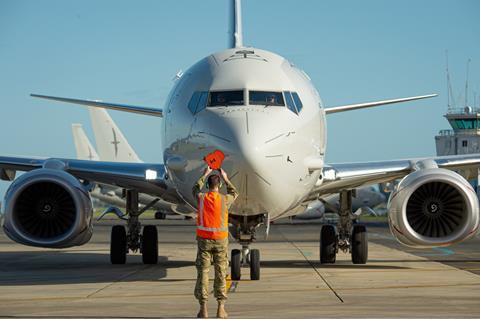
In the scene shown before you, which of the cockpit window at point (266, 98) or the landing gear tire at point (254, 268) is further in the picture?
the landing gear tire at point (254, 268)

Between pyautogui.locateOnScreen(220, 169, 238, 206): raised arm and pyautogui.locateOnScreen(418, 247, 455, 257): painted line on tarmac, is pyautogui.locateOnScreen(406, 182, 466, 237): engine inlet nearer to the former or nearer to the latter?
pyautogui.locateOnScreen(220, 169, 238, 206): raised arm

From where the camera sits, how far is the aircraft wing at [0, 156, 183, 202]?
18078 mm

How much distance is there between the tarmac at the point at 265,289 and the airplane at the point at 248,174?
0.75m

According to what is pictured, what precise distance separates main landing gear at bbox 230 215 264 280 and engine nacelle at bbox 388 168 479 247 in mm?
2846

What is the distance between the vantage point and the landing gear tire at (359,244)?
20.1 m

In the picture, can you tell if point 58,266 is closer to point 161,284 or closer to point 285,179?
point 161,284

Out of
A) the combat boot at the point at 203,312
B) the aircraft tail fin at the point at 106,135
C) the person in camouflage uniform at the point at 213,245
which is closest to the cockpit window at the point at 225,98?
the person in camouflage uniform at the point at 213,245

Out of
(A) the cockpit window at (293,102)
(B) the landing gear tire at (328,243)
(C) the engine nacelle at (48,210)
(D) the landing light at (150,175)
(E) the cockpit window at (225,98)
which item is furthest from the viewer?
(B) the landing gear tire at (328,243)

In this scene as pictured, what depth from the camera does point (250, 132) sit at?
1377cm

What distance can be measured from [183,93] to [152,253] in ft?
18.2

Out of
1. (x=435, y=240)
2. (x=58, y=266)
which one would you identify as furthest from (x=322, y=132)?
(x=58, y=266)

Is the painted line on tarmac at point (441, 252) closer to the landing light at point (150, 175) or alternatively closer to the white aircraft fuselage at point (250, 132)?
the white aircraft fuselage at point (250, 132)

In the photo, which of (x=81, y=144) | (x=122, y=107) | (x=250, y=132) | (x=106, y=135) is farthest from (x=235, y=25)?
(x=81, y=144)

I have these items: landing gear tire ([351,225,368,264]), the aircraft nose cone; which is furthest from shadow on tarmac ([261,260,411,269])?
the aircraft nose cone
